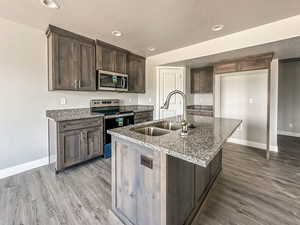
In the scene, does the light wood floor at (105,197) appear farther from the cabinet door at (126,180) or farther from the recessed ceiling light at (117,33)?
the recessed ceiling light at (117,33)

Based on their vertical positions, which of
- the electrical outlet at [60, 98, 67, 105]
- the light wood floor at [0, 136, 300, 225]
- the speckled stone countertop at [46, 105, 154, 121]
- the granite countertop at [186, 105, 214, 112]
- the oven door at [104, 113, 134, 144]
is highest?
the electrical outlet at [60, 98, 67, 105]

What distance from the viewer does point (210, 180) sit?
81.6 inches

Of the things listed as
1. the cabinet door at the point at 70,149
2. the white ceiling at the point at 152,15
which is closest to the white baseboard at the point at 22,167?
the cabinet door at the point at 70,149

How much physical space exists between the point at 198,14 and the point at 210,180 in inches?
95.7

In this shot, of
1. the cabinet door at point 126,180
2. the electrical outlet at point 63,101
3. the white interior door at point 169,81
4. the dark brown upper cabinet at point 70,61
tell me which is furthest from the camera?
the white interior door at point 169,81

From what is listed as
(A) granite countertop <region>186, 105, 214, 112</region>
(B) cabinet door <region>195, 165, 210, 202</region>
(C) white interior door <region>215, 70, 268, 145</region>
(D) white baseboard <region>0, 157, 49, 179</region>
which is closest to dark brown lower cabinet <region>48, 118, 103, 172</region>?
(D) white baseboard <region>0, 157, 49, 179</region>

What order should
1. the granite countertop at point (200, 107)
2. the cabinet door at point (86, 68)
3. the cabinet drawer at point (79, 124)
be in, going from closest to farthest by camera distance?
the cabinet drawer at point (79, 124), the cabinet door at point (86, 68), the granite countertop at point (200, 107)

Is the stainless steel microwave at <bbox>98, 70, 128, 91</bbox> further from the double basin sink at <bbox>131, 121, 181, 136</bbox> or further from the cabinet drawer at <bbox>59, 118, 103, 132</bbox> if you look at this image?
the double basin sink at <bbox>131, 121, 181, 136</bbox>

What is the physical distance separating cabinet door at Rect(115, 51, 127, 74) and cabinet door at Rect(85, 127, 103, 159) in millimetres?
1590

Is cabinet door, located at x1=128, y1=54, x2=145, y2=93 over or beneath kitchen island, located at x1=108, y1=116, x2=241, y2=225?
over

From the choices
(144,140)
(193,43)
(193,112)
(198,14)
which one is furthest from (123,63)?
(144,140)

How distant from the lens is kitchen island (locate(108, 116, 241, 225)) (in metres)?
1.09

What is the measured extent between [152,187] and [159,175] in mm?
144

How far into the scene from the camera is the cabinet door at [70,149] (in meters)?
2.51
